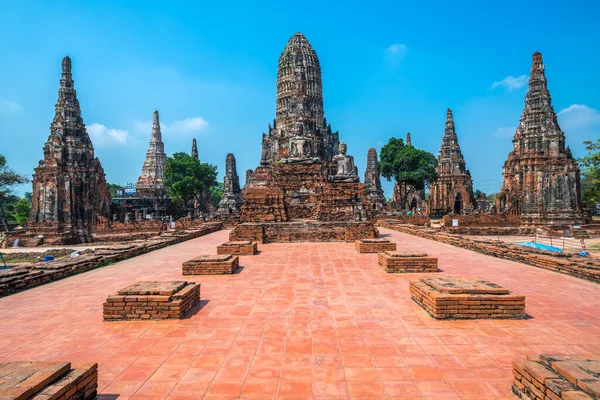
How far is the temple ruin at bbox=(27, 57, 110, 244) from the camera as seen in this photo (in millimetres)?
22578

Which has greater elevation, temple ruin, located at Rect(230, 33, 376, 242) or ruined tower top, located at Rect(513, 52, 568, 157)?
ruined tower top, located at Rect(513, 52, 568, 157)

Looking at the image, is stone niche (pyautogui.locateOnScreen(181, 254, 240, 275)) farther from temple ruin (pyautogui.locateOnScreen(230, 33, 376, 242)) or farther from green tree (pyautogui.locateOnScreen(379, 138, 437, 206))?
green tree (pyautogui.locateOnScreen(379, 138, 437, 206))

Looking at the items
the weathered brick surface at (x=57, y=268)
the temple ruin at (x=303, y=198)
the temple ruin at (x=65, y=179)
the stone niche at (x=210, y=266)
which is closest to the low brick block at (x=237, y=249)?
the stone niche at (x=210, y=266)

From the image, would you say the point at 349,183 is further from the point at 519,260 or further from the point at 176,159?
the point at 176,159

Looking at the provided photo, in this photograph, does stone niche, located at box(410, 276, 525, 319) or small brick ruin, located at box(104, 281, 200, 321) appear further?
small brick ruin, located at box(104, 281, 200, 321)

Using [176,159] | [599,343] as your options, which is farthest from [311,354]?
[176,159]

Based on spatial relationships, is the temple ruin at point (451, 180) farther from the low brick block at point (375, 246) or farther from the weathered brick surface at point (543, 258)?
the low brick block at point (375, 246)

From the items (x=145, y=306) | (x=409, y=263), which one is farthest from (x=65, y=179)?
(x=409, y=263)

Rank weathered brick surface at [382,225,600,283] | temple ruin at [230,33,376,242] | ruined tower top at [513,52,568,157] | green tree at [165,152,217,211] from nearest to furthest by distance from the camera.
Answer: weathered brick surface at [382,225,600,283], temple ruin at [230,33,376,242], ruined tower top at [513,52,568,157], green tree at [165,152,217,211]

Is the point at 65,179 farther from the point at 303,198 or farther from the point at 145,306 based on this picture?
the point at 145,306

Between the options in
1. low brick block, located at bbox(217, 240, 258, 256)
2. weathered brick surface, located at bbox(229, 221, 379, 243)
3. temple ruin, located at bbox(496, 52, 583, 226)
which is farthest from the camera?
temple ruin, located at bbox(496, 52, 583, 226)

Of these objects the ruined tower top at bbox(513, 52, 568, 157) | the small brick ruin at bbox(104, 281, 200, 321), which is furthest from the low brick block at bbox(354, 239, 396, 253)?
the ruined tower top at bbox(513, 52, 568, 157)

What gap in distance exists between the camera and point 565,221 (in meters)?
21.1

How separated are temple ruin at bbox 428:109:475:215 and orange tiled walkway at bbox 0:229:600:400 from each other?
1375 inches
